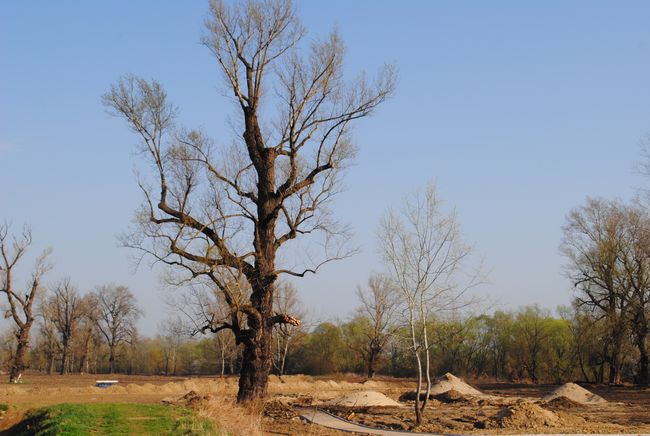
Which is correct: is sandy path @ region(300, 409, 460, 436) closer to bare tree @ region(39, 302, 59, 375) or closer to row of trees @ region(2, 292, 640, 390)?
row of trees @ region(2, 292, 640, 390)

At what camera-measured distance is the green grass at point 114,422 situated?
1425cm

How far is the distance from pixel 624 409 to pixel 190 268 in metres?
18.5

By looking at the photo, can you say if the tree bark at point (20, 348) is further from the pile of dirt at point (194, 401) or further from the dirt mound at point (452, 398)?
the dirt mound at point (452, 398)

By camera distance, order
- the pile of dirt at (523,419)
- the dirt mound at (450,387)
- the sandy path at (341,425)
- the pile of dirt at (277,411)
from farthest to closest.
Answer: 1. the dirt mound at (450,387)
2. the pile of dirt at (277,411)
3. the pile of dirt at (523,419)
4. the sandy path at (341,425)

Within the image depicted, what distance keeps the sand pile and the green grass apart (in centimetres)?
876

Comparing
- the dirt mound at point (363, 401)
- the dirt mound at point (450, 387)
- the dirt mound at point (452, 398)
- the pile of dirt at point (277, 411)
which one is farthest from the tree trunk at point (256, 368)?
the dirt mound at point (450, 387)

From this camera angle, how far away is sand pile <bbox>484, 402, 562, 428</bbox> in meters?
19.2

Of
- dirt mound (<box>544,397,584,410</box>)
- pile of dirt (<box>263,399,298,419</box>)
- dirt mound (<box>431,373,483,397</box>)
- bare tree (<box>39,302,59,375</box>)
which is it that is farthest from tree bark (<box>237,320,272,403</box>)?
bare tree (<box>39,302,59,375</box>)

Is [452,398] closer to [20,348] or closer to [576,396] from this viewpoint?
[576,396]

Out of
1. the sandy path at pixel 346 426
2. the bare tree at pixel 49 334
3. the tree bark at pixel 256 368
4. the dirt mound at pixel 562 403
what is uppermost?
the bare tree at pixel 49 334

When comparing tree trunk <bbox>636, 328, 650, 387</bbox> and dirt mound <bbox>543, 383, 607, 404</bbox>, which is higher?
tree trunk <bbox>636, 328, 650, 387</bbox>

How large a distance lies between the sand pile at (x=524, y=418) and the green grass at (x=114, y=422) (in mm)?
8760

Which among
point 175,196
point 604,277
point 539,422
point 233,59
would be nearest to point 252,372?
point 175,196

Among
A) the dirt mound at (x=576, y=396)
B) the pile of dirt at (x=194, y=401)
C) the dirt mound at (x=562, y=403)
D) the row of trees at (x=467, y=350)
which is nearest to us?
the pile of dirt at (x=194, y=401)
